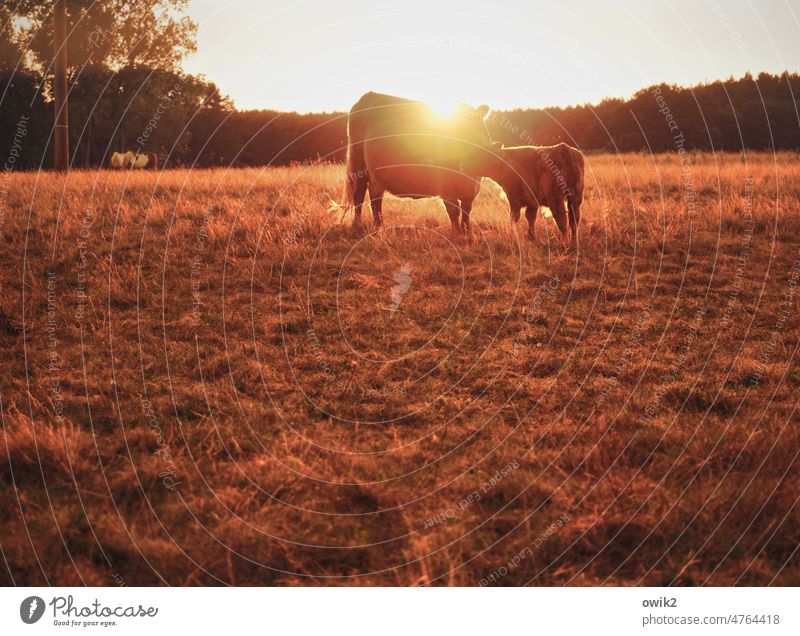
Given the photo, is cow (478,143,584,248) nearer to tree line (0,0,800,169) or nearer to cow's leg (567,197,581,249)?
cow's leg (567,197,581,249)

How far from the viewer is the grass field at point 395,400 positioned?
4125 mm

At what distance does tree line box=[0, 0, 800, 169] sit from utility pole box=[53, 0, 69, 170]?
10.9 m

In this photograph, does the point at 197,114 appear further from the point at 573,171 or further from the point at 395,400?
the point at 395,400

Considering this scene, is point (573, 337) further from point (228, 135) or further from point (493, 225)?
point (228, 135)

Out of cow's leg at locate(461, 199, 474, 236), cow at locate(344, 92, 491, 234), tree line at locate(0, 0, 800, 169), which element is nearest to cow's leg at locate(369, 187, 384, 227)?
cow at locate(344, 92, 491, 234)

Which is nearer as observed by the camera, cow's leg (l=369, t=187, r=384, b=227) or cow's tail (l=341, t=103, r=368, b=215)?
cow's leg (l=369, t=187, r=384, b=227)

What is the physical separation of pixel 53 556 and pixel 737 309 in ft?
25.2

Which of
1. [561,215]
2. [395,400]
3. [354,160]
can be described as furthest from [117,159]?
[395,400]

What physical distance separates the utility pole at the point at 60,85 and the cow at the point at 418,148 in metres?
7.87

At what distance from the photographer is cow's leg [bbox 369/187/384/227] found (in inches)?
443

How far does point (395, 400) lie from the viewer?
20.2ft

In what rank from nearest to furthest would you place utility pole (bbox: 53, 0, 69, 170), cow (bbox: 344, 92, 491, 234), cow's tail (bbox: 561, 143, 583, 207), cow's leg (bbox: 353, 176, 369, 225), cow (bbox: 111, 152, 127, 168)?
cow's tail (bbox: 561, 143, 583, 207), cow (bbox: 344, 92, 491, 234), cow's leg (bbox: 353, 176, 369, 225), utility pole (bbox: 53, 0, 69, 170), cow (bbox: 111, 152, 127, 168)

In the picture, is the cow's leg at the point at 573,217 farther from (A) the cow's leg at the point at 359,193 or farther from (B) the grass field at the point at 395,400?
(A) the cow's leg at the point at 359,193

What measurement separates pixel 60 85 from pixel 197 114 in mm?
23030
